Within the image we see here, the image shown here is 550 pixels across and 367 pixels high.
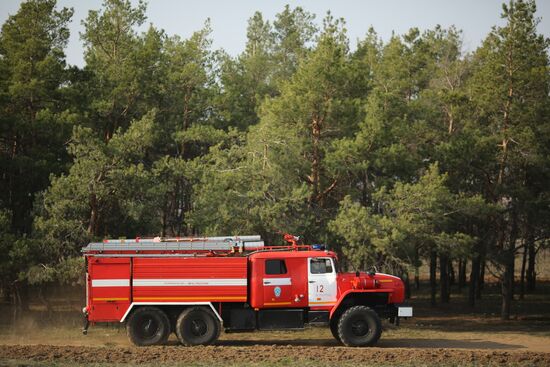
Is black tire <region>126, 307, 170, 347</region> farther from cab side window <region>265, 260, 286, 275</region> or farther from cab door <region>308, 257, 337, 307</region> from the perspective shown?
Answer: cab door <region>308, 257, 337, 307</region>

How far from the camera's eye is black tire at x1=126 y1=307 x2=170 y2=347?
22984 mm

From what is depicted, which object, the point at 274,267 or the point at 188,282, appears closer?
the point at 188,282

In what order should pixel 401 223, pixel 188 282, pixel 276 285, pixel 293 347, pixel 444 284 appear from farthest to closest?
pixel 444 284 → pixel 401 223 → pixel 276 285 → pixel 188 282 → pixel 293 347

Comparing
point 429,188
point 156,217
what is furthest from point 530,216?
point 156,217

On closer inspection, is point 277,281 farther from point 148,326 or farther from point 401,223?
point 401,223

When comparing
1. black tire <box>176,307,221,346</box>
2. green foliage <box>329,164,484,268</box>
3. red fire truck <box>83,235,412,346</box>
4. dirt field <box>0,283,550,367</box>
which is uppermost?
green foliage <box>329,164,484,268</box>

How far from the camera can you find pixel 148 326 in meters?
23.1

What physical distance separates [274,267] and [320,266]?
1.44 m

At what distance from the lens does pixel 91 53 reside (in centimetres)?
4250

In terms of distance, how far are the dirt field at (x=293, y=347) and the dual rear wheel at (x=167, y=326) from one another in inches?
A: 19.1

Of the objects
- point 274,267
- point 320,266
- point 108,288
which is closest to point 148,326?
point 108,288

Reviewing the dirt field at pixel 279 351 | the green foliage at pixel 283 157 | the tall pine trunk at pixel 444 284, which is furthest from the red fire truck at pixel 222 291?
the tall pine trunk at pixel 444 284

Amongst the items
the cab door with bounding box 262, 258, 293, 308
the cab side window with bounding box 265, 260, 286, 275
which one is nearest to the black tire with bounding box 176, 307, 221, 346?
the cab door with bounding box 262, 258, 293, 308

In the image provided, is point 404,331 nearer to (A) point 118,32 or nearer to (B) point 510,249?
(B) point 510,249
